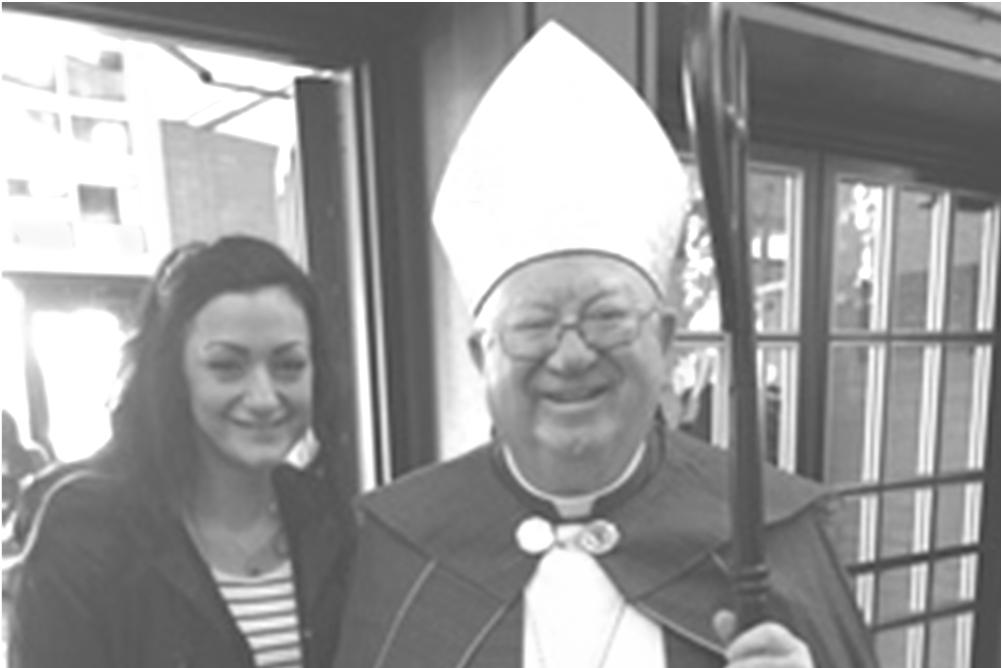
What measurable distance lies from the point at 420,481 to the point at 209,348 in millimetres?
275

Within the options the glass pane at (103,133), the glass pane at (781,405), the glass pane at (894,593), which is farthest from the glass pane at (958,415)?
the glass pane at (103,133)

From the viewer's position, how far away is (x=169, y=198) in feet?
5.70

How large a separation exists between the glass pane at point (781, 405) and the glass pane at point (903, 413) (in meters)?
0.43

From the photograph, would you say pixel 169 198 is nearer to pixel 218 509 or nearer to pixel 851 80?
pixel 218 509

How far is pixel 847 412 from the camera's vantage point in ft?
7.97

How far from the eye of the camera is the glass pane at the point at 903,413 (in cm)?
255

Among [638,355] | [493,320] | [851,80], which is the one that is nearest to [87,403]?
[493,320]

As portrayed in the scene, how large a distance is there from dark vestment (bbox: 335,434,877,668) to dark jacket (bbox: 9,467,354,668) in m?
0.15

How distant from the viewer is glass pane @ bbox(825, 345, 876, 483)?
2.35 metres

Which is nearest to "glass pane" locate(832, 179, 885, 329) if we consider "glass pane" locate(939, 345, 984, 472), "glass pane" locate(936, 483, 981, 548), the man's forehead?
"glass pane" locate(939, 345, 984, 472)

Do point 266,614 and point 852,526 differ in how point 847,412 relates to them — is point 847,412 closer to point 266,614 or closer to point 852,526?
point 852,526

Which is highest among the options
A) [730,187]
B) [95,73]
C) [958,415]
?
[95,73]

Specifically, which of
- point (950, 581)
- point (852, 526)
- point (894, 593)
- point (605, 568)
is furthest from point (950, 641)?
point (605, 568)

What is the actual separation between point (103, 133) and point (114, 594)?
1.17m
